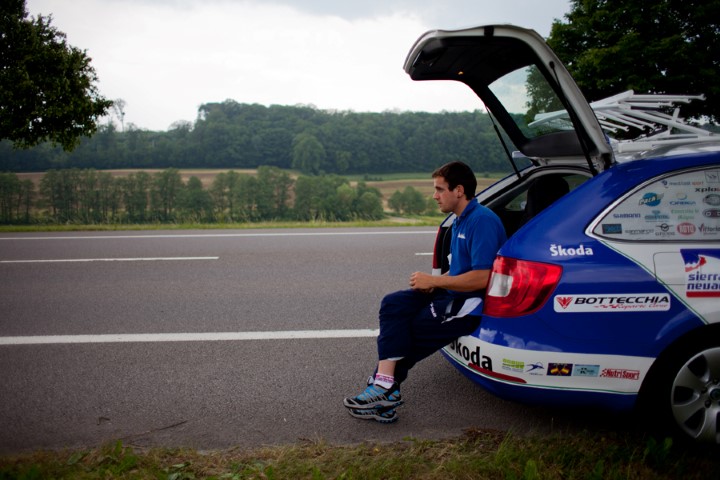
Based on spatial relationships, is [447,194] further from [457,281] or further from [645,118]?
[645,118]

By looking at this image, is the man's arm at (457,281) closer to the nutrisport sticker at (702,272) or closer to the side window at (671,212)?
the side window at (671,212)

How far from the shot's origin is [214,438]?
2855mm

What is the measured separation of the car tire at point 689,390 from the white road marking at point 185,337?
2.43 meters

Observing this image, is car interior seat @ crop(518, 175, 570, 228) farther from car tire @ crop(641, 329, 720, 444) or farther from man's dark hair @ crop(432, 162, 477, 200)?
car tire @ crop(641, 329, 720, 444)

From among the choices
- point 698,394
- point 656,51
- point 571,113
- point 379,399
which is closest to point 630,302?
point 698,394

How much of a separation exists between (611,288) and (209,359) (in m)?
2.99

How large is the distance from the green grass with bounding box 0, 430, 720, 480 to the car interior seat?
5.62 feet

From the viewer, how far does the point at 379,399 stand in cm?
306

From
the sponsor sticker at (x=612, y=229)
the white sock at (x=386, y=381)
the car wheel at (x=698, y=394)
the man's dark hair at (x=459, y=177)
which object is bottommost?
the white sock at (x=386, y=381)

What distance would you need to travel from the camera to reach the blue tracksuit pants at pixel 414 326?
2941mm

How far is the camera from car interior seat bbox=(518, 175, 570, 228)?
12.5 feet

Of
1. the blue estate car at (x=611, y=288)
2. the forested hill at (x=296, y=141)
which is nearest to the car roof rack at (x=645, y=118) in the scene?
the blue estate car at (x=611, y=288)

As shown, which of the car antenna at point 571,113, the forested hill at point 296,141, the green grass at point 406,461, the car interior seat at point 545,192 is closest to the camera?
the green grass at point 406,461

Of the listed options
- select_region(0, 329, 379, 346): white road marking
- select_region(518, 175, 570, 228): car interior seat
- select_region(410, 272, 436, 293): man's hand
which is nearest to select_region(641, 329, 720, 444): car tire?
select_region(410, 272, 436, 293): man's hand
